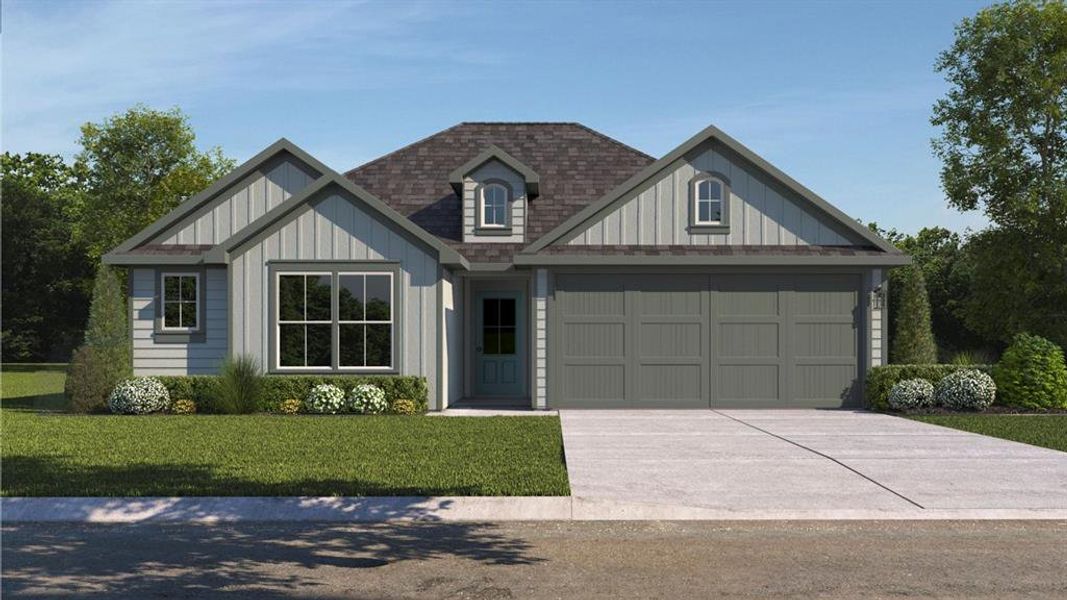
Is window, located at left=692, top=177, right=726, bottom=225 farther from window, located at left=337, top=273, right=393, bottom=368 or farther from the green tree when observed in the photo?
the green tree

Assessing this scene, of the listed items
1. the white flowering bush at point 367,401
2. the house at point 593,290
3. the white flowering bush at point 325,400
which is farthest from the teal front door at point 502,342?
the white flowering bush at point 325,400

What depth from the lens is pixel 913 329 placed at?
23453 mm

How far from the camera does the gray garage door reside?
2119 centimetres

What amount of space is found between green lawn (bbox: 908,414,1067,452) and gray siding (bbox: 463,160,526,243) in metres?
9.19

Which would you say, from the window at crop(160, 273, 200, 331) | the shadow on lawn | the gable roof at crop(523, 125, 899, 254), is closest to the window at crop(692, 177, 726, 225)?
the gable roof at crop(523, 125, 899, 254)

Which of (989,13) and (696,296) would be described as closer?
(696,296)

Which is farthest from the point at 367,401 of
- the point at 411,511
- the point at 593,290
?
the point at 411,511

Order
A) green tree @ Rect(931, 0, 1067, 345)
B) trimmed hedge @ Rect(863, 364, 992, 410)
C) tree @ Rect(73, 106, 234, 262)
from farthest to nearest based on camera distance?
1. tree @ Rect(73, 106, 234, 262)
2. green tree @ Rect(931, 0, 1067, 345)
3. trimmed hedge @ Rect(863, 364, 992, 410)

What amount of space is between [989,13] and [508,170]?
20366 millimetres

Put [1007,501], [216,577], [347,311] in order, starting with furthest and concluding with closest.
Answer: [347,311]
[1007,501]
[216,577]

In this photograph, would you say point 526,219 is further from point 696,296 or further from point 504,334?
point 696,296

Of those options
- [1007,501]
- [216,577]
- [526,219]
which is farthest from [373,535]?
[526,219]

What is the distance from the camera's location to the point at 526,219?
23406 mm

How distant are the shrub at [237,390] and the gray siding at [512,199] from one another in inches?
228
